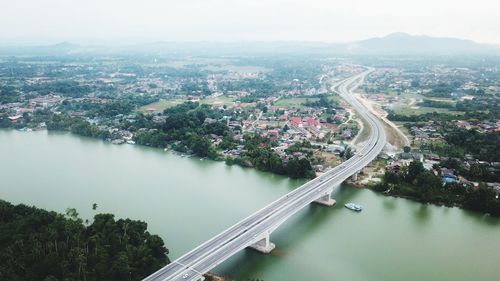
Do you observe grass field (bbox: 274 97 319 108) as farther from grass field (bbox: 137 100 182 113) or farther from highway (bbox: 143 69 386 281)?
highway (bbox: 143 69 386 281)

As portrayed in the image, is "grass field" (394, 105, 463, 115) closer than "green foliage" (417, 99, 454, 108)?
Yes

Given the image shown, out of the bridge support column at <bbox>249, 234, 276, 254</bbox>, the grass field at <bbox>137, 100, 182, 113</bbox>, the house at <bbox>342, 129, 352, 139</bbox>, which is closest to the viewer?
the bridge support column at <bbox>249, 234, 276, 254</bbox>

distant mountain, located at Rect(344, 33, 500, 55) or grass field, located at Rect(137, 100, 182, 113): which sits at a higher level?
distant mountain, located at Rect(344, 33, 500, 55)

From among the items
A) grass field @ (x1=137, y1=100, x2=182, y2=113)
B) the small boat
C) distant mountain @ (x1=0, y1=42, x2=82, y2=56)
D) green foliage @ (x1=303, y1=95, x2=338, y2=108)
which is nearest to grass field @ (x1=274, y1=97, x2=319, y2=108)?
green foliage @ (x1=303, y1=95, x2=338, y2=108)

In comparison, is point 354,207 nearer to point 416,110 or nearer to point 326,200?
point 326,200

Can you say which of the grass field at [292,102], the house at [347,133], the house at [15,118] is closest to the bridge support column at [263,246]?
the house at [347,133]

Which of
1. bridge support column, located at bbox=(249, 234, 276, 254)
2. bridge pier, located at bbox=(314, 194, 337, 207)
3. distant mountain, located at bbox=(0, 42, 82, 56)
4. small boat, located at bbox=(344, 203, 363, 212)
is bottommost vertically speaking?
small boat, located at bbox=(344, 203, 363, 212)
